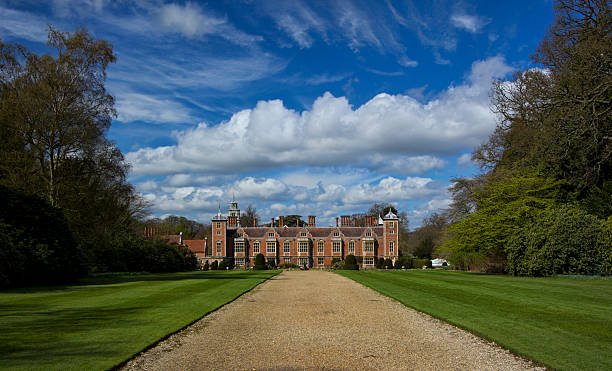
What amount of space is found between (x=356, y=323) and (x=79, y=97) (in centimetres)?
2086

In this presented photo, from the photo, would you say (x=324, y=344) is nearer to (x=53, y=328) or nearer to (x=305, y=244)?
(x=53, y=328)

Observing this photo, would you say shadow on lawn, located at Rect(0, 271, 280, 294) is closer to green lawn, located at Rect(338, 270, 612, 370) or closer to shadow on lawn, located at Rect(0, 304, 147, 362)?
shadow on lawn, located at Rect(0, 304, 147, 362)

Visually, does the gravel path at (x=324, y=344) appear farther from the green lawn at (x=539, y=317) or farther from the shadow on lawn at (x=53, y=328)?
the shadow on lawn at (x=53, y=328)

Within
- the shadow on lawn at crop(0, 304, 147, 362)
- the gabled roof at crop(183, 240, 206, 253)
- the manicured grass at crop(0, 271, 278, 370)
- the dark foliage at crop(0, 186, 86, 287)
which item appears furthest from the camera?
the gabled roof at crop(183, 240, 206, 253)

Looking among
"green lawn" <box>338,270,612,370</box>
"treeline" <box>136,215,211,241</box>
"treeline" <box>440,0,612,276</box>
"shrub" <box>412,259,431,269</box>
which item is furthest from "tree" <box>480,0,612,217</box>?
"treeline" <box>136,215,211,241</box>

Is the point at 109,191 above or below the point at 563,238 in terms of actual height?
above

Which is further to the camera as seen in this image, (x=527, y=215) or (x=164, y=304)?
(x=527, y=215)

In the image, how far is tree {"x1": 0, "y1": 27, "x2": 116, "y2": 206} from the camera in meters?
22.4

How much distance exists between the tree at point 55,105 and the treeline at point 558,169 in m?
22.6

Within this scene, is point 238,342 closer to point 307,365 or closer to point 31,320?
point 307,365

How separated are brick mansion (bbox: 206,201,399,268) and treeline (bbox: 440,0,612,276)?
34.4 metres

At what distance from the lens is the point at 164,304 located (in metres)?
12.4

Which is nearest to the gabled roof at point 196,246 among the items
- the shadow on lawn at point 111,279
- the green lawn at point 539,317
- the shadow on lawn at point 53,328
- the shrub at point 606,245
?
the shadow on lawn at point 111,279

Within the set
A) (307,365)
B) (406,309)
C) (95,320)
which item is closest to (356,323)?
(406,309)
